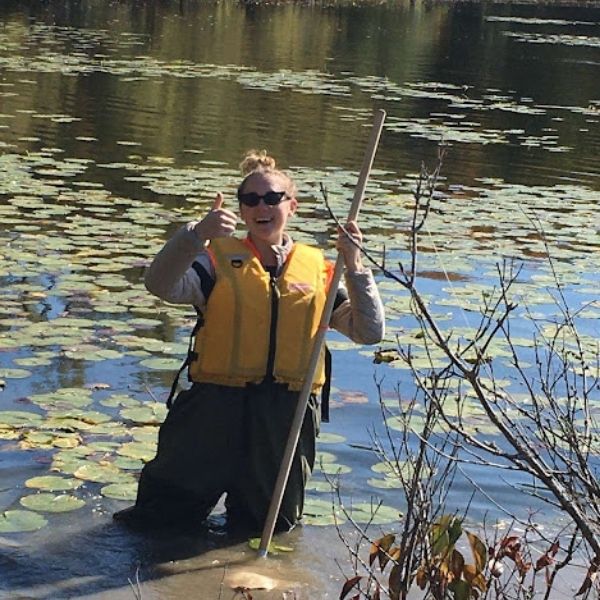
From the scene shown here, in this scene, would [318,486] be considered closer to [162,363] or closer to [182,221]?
[162,363]

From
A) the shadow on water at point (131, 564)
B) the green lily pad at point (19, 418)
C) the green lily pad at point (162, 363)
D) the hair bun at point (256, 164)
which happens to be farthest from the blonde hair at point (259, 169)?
the green lily pad at point (162, 363)

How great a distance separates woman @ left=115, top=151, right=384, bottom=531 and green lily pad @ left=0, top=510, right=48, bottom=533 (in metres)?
0.46

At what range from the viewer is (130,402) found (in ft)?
21.1

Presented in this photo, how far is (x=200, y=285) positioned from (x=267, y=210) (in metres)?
0.34

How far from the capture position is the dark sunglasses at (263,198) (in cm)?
481

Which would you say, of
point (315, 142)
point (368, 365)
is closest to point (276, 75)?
point (315, 142)

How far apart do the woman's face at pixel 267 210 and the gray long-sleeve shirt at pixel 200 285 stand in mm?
86

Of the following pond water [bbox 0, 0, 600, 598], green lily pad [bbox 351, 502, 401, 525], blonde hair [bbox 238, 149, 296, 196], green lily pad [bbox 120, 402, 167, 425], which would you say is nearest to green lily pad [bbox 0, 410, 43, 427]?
pond water [bbox 0, 0, 600, 598]

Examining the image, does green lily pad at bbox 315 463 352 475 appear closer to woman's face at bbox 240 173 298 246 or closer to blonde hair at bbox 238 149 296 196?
woman's face at bbox 240 173 298 246

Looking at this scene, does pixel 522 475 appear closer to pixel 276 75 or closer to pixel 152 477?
pixel 152 477

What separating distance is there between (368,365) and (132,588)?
3186 mm

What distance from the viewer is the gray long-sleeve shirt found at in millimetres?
4562

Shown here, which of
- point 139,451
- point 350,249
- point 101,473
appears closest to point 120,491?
point 101,473

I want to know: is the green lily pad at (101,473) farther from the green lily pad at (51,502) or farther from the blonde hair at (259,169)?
the blonde hair at (259,169)
